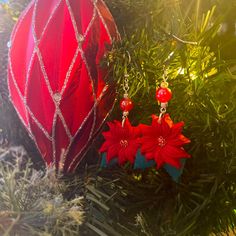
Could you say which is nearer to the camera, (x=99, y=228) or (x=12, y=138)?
(x=99, y=228)

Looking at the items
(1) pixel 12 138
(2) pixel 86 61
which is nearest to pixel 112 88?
(2) pixel 86 61

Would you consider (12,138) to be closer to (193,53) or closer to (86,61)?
(86,61)

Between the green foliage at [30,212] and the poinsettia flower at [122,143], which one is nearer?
the green foliage at [30,212]

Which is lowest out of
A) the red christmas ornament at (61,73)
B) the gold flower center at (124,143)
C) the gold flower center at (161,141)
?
the gold flower center at (124,143)

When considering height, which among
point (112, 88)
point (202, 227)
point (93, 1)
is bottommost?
point (202, 227)

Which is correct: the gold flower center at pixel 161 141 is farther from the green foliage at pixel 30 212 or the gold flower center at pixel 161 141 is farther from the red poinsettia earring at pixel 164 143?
the green foliage at pixel 30 212

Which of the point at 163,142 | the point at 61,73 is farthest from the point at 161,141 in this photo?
the point at 61,73

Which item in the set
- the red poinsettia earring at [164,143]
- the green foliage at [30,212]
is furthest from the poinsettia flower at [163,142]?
the green foliage at [30,212]
